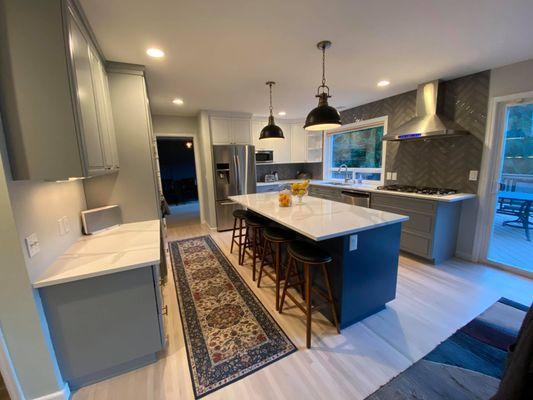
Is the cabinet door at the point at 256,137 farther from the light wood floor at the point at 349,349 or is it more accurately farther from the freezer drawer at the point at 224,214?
the light wood floor at the point at 349,349

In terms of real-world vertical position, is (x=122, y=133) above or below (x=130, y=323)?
above

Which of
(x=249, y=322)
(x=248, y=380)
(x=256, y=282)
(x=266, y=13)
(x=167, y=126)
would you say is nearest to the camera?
(x=248, y=380)

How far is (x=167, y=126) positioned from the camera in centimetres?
476

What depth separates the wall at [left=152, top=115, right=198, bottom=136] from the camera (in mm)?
4672

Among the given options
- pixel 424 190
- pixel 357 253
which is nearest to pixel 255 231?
pixel 357 253

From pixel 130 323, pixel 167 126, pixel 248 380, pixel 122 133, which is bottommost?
pixel 248 380

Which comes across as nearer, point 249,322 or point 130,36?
point 130,36

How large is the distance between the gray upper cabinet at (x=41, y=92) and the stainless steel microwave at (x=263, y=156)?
159 inches

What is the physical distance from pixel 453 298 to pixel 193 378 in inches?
102

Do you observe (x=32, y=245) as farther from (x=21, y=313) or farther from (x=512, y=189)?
(x=512, y=189)

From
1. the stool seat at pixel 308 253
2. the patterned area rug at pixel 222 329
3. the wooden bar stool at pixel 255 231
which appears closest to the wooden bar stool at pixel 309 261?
the stool seat at pixel 308 253

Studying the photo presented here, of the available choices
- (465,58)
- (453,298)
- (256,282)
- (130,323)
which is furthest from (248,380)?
(465,58)

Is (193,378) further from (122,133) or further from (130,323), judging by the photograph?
(122,133)

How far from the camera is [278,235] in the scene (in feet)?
7.44
